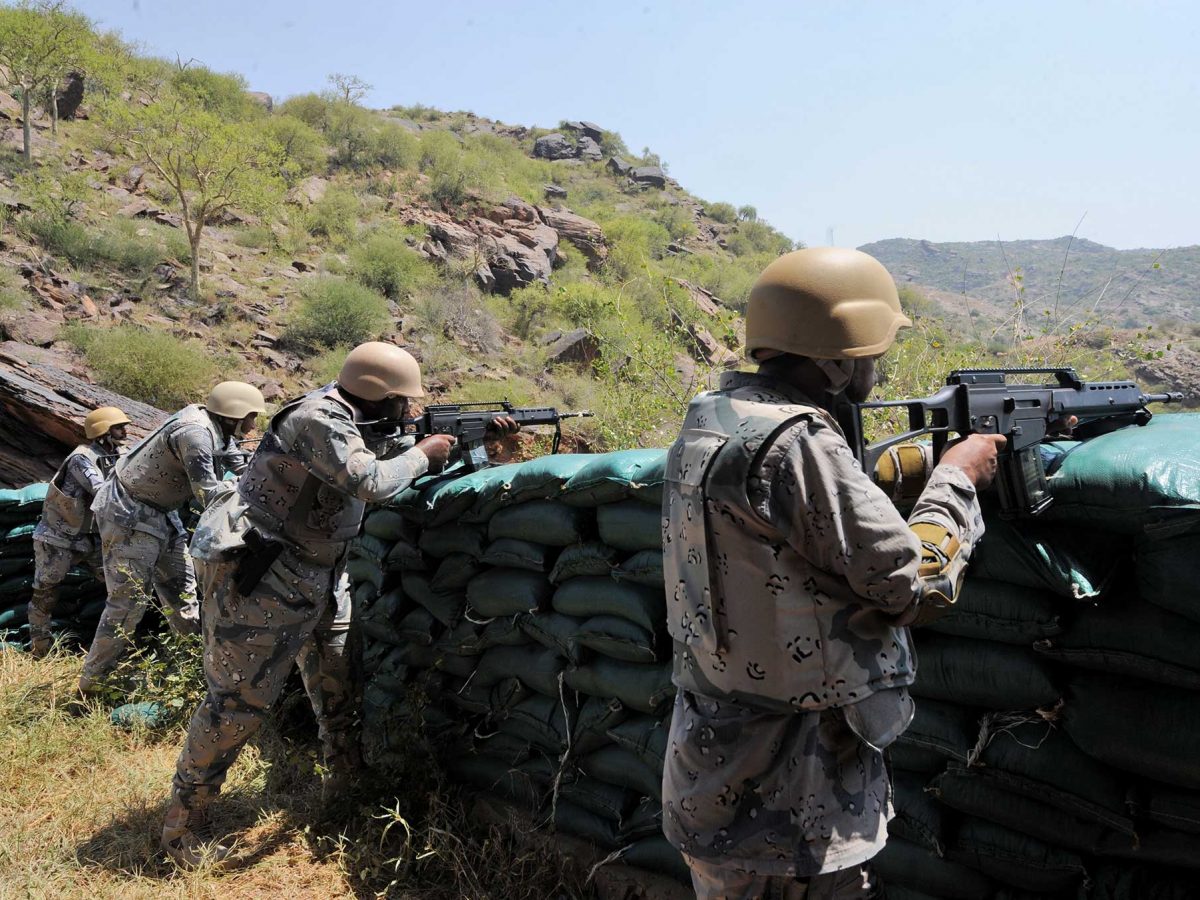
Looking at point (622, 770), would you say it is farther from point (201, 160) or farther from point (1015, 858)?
point (201, 160)

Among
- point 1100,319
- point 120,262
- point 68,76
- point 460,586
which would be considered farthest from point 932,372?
point 68,76

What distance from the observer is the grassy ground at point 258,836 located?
301cm

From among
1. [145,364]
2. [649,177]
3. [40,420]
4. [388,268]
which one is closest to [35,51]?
[388,268]

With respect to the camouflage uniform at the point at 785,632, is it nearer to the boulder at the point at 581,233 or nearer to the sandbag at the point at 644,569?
the sandbag at the point at 644,569

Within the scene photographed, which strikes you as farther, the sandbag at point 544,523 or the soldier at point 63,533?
the soldier at point 63,533

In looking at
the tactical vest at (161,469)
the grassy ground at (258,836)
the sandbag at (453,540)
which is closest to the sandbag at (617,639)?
the sandbag at (453,540)

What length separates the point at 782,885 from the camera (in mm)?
1604

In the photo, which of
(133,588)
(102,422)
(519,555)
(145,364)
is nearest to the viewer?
(519,555)

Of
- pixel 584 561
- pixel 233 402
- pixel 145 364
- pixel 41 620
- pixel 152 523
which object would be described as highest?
pixel 233 402

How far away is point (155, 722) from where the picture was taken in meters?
4.60

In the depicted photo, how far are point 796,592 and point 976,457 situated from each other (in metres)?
0.54

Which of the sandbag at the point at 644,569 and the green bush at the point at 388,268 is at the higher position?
the green bush at the point at 388,268

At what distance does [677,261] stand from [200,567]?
29.2m

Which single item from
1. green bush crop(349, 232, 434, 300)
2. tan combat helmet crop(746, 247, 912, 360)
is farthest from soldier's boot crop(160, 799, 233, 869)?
green bush crop(349, 232, 434, 300)
